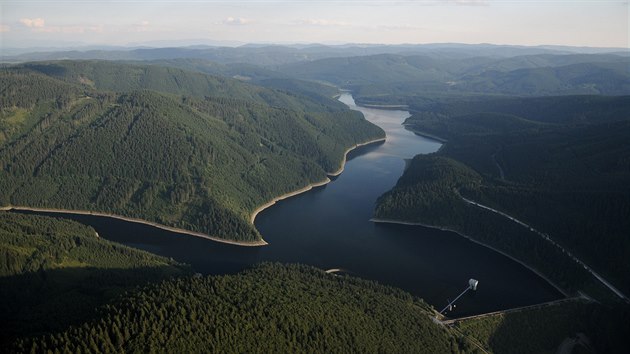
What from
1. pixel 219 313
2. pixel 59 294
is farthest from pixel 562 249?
pixel 59 294

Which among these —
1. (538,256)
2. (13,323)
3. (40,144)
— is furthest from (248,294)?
(40,144)

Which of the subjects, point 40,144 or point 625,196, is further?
point 40,144

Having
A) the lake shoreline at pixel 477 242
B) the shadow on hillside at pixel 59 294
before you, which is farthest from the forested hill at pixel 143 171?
the lake shoreline at pixel 477 242

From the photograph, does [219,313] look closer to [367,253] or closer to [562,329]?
[367,253]

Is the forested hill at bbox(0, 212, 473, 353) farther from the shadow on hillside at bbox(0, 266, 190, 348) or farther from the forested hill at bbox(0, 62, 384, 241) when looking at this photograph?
the forested hill at bbox(0, 62, 384, 241)

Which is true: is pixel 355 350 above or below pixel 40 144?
below

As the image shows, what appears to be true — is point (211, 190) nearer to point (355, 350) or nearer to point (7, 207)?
point (7, 207)

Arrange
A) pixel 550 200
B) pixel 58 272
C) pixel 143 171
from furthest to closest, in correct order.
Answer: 1. pixel 143 171
2. pixel 550 200
3. pixel 58 272

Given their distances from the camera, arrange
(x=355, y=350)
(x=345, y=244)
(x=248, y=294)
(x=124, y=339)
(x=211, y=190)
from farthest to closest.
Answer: (x=211, y=190) → (x=345, y=244) → (x=248, y=294) → (x=355, y=350) → (x=124, y=339)
